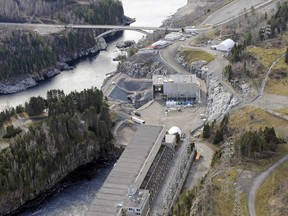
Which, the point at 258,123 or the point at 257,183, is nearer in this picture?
the point at 257,183

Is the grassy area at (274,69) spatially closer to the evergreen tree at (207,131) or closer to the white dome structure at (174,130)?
the evergreen tree at (207,131)

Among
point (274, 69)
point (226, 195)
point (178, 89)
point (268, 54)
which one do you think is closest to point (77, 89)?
point (178, 89)

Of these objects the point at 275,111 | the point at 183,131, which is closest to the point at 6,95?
the point at 183,131

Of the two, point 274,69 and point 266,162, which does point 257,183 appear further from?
point 274,69

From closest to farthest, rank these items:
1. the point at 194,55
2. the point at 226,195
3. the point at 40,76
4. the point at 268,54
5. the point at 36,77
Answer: the point at 226,195 < the point at 268,54 < the point at 194,55 < the point at 36,77 < the point at 40,76

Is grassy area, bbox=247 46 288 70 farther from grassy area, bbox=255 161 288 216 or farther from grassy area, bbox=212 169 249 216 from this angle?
grassy area, bbox=212 169 249 216

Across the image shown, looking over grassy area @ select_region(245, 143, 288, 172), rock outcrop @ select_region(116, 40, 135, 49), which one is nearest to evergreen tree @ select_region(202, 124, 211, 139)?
grassy area @ select_region(245, 143, 288, 172)

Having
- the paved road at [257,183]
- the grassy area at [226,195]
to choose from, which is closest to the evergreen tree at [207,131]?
the grassy area at [226,195]

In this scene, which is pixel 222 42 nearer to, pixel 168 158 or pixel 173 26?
pixel 173 26
